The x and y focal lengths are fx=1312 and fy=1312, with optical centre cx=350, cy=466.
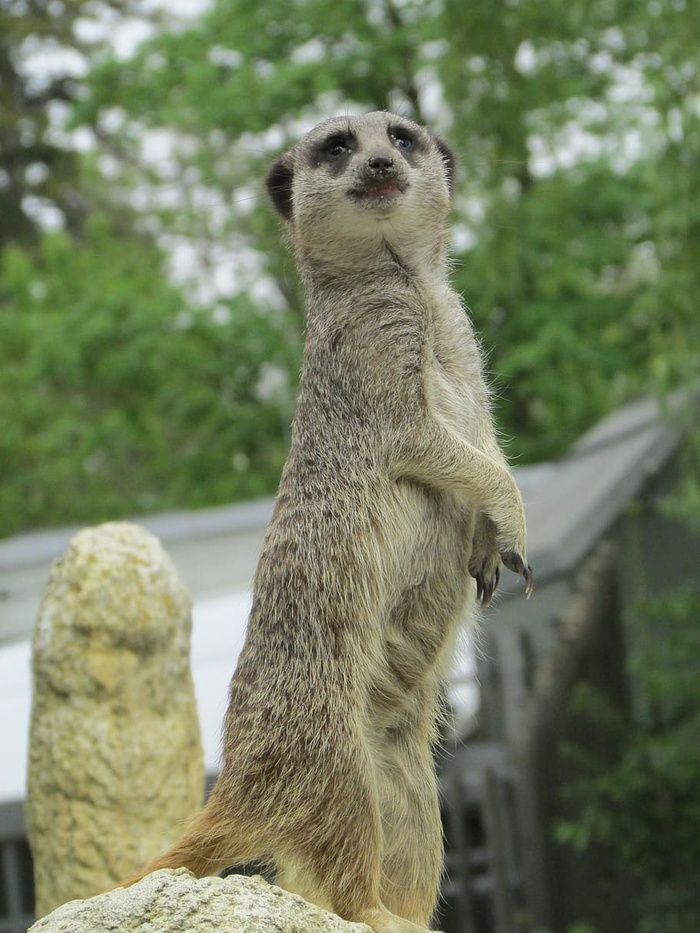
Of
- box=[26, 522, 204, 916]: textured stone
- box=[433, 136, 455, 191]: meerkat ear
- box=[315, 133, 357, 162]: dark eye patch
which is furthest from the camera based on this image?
box=[26, 522, 204, 916]: textured stone

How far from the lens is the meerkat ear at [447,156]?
341 centimetres

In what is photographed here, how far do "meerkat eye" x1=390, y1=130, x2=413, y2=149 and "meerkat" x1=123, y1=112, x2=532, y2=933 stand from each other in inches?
1.0

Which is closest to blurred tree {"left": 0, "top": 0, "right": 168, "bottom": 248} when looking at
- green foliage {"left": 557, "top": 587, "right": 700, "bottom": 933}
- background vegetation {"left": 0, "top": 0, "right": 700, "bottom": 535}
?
background vegetation {"left": 0, "top": 0, "right": 700, "bottom": 535}

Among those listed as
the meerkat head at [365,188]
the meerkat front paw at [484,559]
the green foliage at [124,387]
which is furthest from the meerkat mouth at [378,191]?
the green foliage at [124,387]

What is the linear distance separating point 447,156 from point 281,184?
0.44 m

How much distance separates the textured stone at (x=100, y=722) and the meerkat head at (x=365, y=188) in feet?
3.72

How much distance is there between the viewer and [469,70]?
318 inches

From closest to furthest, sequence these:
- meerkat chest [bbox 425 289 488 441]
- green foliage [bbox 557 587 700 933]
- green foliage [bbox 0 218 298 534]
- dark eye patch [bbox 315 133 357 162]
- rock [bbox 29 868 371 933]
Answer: rock [bbox 29 868 371 933] < meerkat chest [bbox 425 289 488 441] < dark eye patch [bbox 315 133 357 162] < green foliage [bbox 557 587 700 933] < green foliage [bbox 0 218 298 534]

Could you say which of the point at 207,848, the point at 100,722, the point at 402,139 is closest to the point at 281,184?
the point at 402,139

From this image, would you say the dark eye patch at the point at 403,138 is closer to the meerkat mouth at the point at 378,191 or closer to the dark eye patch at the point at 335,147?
the dark eye patch at the point at 335,147

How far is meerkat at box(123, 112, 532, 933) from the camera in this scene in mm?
2770

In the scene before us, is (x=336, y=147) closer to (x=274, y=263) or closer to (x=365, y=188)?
(x=365, y=188)

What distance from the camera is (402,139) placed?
10.7 ft

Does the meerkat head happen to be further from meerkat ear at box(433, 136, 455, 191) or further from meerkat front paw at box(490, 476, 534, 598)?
meerkat front paw at box(490, 476, 534, 598)
